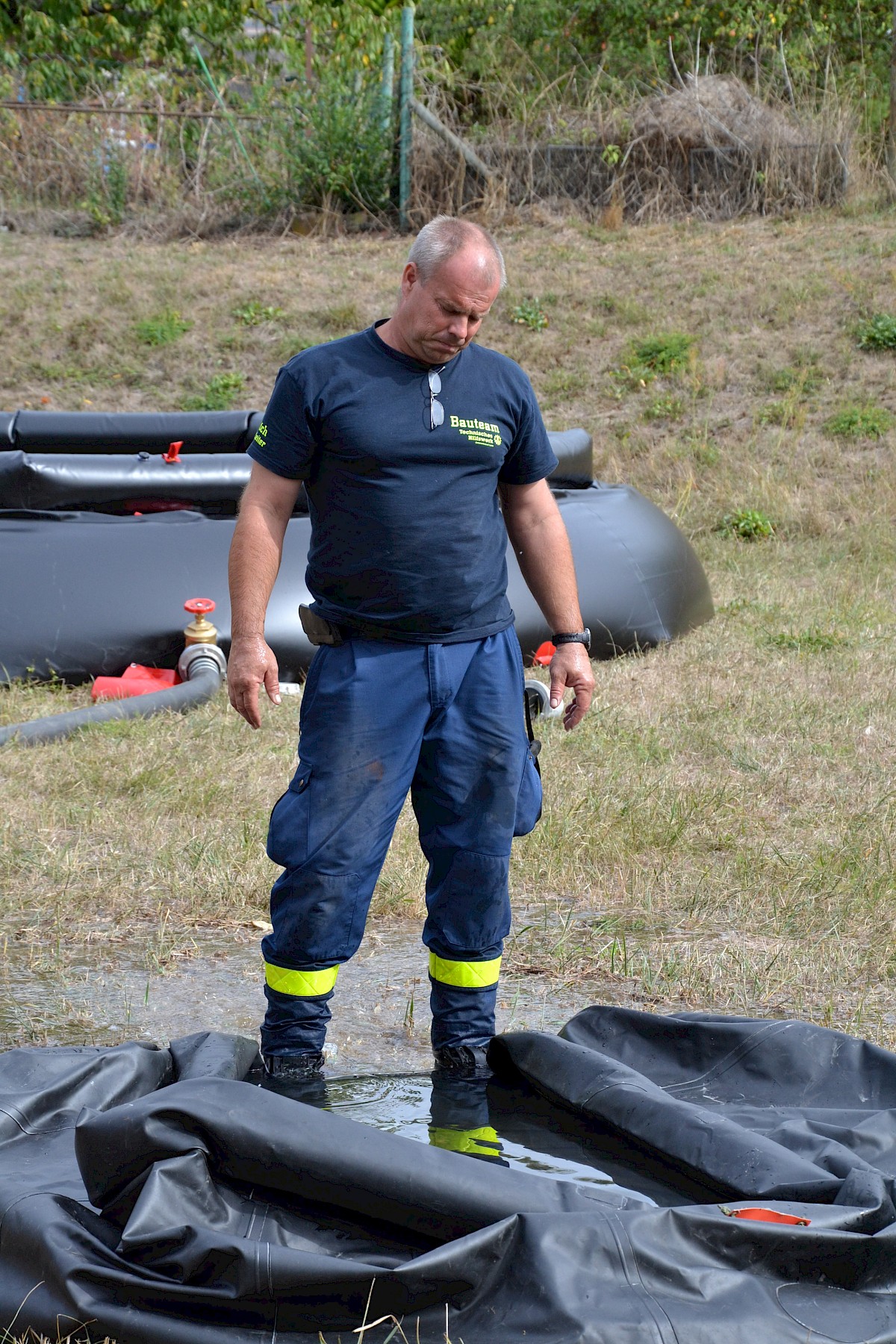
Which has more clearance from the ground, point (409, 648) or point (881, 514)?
point (409, 648)

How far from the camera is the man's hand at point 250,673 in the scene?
263cm

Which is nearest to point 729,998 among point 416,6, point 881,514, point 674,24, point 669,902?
point 669,902

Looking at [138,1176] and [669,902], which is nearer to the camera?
[138,1176]

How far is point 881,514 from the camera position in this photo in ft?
32.7

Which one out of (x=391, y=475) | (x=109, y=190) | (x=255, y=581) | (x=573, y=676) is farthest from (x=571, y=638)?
(x=109, y=190)

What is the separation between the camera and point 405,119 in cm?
1422

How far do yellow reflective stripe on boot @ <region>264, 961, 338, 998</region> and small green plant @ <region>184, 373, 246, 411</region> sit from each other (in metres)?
9.84

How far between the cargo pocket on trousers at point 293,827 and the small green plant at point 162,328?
11073mm

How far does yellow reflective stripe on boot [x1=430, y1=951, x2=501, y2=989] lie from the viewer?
2873mm

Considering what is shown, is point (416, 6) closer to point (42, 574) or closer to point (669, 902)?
point (42, 574)

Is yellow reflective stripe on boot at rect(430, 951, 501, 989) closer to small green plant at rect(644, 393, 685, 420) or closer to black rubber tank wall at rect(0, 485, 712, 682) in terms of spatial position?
black rubber tank wall at rect(0, 485, 712, 682)

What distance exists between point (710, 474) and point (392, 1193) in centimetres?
945

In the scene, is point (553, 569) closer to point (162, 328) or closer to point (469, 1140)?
point (469, 1140)

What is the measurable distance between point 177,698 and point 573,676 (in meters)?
2.96
